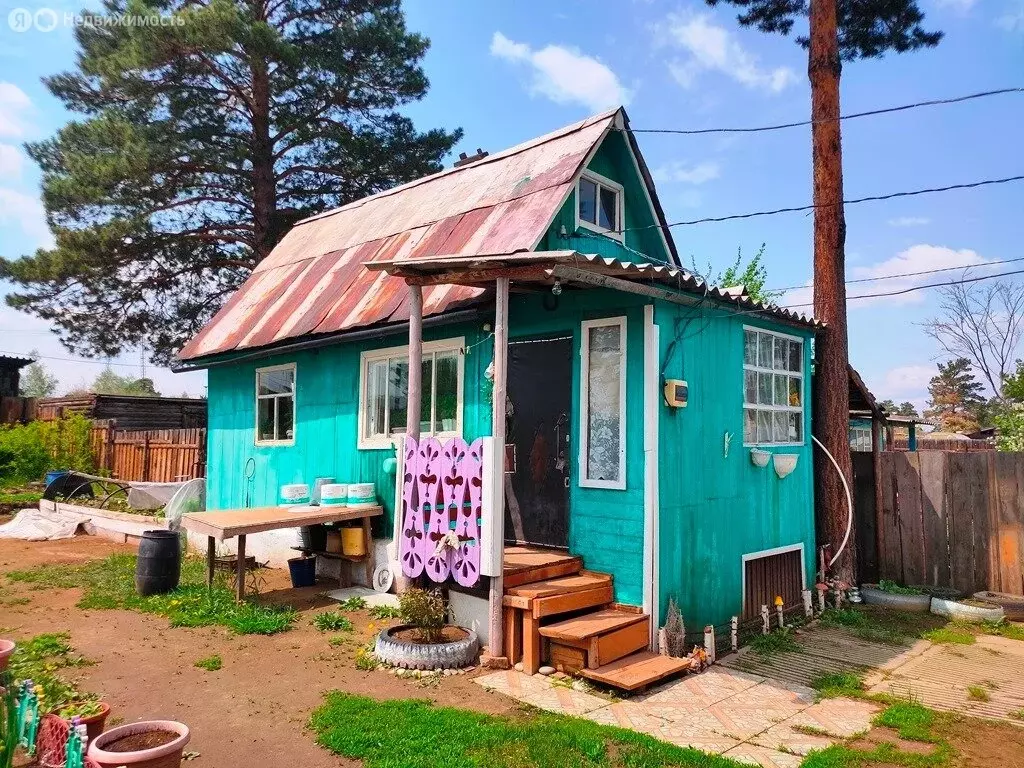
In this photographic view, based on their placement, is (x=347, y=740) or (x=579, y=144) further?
(x=579, y=144)

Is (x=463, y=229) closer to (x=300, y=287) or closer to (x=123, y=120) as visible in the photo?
(x=300, y=287)

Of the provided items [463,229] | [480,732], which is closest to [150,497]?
[463,229]

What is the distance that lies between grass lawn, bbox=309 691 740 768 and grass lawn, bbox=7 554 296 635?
2.46m

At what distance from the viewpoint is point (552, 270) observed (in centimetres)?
532

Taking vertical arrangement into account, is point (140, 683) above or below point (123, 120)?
below

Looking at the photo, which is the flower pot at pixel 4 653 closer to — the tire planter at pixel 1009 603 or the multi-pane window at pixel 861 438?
the tire planter at pixel 1009 603

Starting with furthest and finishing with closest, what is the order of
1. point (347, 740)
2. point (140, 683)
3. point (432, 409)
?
point (432, 409), point (140, 683), point (347, 740)

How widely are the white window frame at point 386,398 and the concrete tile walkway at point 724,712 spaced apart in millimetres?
2944

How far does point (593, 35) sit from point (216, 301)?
1446cm

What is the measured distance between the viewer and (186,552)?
10.4 meters

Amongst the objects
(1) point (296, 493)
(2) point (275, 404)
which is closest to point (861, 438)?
(2) point (275, 404)

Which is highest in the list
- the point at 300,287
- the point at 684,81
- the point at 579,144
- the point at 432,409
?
the point at 684,81

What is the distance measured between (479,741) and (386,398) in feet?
15.9

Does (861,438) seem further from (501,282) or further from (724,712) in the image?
(501,282)
